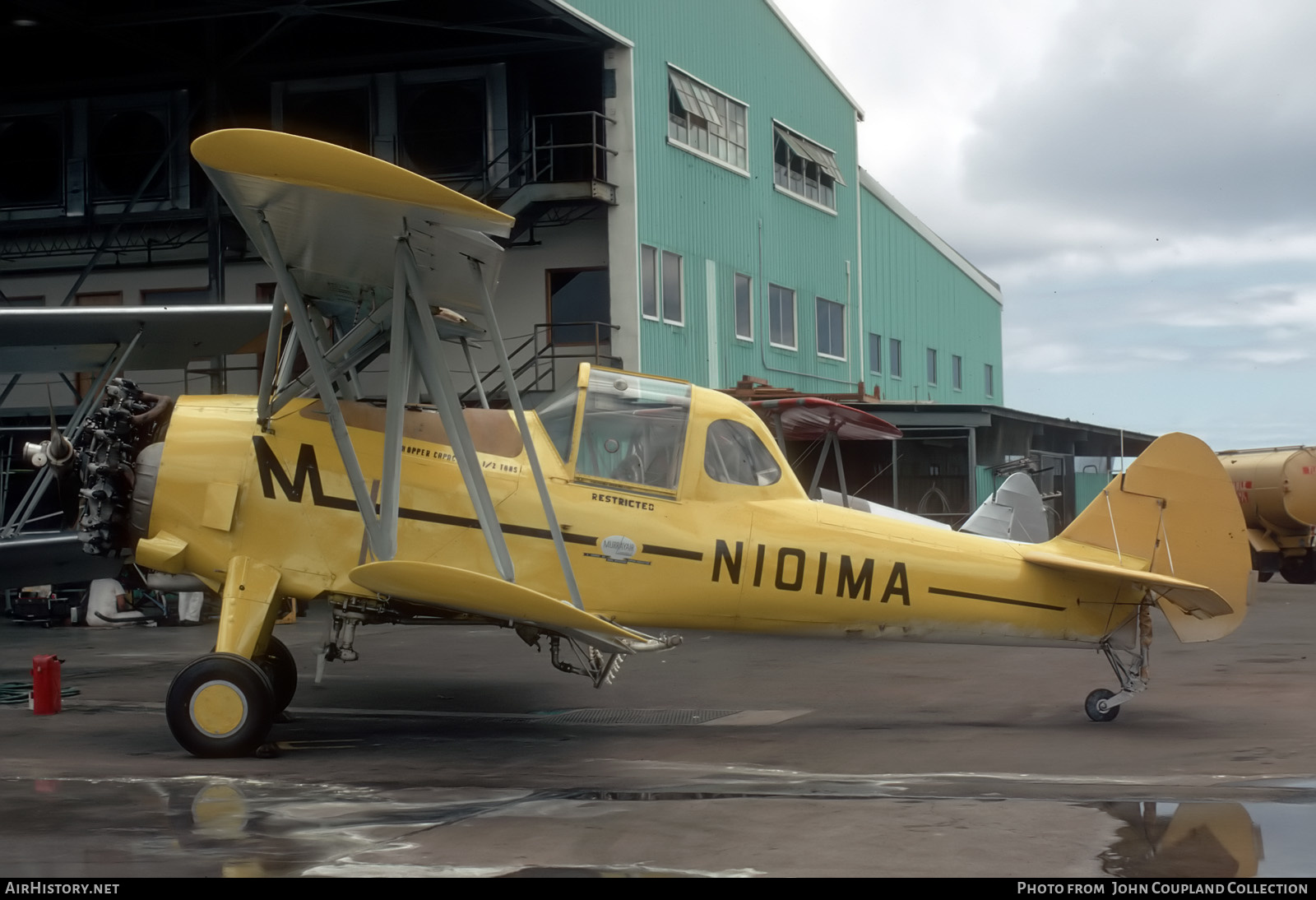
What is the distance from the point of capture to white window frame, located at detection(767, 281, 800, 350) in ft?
92.5

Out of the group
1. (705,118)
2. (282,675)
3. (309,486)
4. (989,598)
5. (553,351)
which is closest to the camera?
(309,486)

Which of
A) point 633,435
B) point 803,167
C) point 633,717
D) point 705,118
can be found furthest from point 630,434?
point 803,167

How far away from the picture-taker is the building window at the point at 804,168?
29328 millimetres

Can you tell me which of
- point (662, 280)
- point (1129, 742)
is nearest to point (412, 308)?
point (1129, 742)

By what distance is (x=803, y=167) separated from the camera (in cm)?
3059

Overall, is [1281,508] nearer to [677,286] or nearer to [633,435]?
[677,286]

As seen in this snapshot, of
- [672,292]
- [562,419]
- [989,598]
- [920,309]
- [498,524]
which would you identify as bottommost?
[989,598]

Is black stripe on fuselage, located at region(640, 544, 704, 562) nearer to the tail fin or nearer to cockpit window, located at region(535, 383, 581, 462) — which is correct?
cockpit window, located at region(535, 383, 581, 462)

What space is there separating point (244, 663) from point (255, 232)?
9.11 feet

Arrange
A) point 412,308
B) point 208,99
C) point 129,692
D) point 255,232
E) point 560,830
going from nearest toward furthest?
point 560,830 < point 255,232 < point 412,308 < point 129,692 < point 208,99

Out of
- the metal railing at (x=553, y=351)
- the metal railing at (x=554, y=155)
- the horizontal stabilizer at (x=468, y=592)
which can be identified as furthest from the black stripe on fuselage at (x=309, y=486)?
the metal railing at (x=554, y=155)

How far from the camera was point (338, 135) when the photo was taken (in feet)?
79.7

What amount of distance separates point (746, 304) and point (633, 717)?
17.8 meters

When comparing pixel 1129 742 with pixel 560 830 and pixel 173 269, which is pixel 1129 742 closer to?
pixel 560 830
